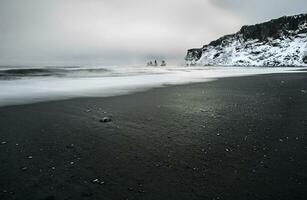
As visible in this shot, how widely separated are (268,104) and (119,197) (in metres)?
9.53

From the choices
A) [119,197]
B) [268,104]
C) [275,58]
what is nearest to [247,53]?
[275,58]

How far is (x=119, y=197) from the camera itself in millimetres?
4039

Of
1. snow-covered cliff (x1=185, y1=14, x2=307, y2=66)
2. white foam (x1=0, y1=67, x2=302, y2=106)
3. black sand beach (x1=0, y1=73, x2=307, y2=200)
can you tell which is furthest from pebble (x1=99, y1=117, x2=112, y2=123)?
snow-covered cliff (x1=185, y1=14, x2=307, y2=66)

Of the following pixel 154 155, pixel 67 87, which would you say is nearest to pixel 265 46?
pixel 67 87

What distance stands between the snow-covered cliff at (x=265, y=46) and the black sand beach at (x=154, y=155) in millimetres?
115894

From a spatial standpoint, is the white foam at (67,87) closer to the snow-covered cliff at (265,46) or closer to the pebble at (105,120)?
the pebble at (105,120)

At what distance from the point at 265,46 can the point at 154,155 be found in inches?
6278

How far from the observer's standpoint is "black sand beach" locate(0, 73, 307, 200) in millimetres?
4250

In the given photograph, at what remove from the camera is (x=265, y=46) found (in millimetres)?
149250

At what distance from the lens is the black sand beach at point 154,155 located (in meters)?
4.25

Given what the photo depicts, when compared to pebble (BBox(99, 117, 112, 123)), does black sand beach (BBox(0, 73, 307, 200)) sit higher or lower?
lower

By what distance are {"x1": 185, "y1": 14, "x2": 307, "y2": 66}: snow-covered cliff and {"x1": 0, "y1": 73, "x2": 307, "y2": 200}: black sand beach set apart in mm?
115894

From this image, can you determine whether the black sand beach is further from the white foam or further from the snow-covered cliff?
the snow-covered cliff

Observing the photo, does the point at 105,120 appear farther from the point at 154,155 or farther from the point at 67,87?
the point at 67,87
